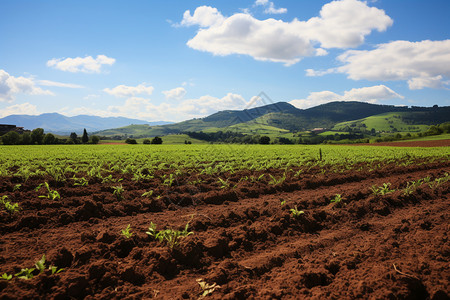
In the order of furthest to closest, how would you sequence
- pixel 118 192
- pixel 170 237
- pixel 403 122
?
pixel 403 122 < pixel 118 192 < pixel 170 237

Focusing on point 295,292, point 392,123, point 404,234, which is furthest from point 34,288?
point 392,123

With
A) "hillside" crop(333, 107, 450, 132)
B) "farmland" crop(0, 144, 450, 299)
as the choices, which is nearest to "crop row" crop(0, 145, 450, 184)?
"farmland" crop(0, 144, 450, 299)

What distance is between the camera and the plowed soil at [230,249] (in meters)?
3.26

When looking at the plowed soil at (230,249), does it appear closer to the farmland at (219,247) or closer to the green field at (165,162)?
the farmland at (219,247)

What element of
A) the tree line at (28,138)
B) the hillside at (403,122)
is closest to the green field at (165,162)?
the tree line at (28,138)

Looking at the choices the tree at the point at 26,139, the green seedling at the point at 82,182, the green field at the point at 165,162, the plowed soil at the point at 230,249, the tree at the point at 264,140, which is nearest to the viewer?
the plowed soil at the point at 230,249

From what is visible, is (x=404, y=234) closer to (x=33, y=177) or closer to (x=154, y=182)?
(x=154, y=182)

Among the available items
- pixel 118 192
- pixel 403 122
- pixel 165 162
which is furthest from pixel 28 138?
pixel 403 122

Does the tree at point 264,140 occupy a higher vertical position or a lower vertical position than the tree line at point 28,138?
lower

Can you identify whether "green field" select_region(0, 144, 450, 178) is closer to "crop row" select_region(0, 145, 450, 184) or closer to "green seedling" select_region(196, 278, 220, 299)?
"crop row" select_region(0, 145, 450, 184)

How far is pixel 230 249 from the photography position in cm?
455

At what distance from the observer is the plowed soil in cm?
326

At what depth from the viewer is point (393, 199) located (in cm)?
729

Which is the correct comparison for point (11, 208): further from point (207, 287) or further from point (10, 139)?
point (10, 139)
